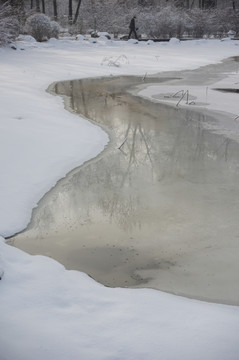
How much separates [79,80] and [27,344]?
12.1 metres

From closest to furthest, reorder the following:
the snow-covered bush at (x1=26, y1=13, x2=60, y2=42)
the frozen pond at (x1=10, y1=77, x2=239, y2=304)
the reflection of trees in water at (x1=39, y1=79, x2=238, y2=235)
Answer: the frozen pond at (x1=10, y1=77, x2=239, y2=304)
the reflection of trees in water at (x1=39, y1=79, x2=238, y2=235)
the snow-covered bush at (x1=26, y1=13, x2=60, y2=42)

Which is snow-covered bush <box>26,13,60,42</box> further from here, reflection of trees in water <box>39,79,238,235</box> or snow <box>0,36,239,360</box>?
snow <box>0,36,239,360</box>

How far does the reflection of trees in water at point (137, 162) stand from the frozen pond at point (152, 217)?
0.05 ft

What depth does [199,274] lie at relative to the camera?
12.7 ft

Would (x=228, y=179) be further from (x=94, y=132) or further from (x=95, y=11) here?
(x=95, y=11)

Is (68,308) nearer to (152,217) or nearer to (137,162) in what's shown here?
(152,217)

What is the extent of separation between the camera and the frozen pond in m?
3.92

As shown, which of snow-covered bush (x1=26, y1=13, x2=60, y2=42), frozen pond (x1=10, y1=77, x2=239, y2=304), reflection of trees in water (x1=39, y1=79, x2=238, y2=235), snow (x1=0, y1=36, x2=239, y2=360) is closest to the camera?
snow (x1=0, y1=36, x2=239, y2=360)

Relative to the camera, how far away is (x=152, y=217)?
4.89 meters

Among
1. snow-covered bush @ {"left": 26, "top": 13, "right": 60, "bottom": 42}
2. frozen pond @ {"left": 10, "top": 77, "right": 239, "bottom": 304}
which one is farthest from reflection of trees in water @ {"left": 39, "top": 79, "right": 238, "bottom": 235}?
snow-covered bush @ {"left": 26, "top": 13, "right": 60, "bottom": 42}

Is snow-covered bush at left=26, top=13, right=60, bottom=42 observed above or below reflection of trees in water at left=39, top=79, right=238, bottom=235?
above

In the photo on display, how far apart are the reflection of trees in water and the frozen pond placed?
14 millimetres

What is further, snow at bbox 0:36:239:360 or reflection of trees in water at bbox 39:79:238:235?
reflection of trees in water at bbox 39:79:238:235

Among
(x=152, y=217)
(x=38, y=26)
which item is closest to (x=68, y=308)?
(x=152, y=217)
